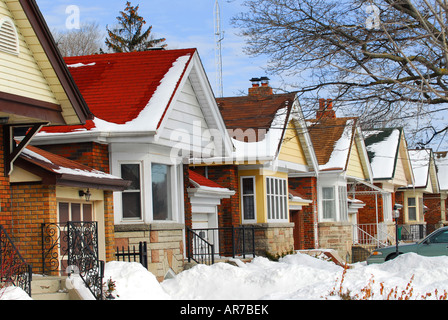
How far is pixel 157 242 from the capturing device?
1730 cm

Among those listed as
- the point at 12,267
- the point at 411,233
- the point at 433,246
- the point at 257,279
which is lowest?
the point at 411,233

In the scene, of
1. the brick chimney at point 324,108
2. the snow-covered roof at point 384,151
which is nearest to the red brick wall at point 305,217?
the snow-covered roof at point 384,151

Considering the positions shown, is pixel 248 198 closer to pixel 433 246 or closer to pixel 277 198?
pixel 277 198

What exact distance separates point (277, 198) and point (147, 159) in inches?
390

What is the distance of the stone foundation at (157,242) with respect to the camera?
16969mm

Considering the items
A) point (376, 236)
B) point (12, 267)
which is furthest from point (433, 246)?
point (376, 236)

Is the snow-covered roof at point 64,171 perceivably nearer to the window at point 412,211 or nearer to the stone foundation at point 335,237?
the stone foundation at point 335,237

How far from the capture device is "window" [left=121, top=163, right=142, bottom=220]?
17.3 meters

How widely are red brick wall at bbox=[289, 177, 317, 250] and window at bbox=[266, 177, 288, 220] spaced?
343cm

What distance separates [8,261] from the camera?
11.6m

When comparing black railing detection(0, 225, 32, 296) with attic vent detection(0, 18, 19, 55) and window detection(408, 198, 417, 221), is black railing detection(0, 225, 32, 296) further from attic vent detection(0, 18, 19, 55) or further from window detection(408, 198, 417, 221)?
window detection(408, 198, 417, 221)

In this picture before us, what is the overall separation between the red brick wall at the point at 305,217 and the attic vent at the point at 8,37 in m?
19.4
